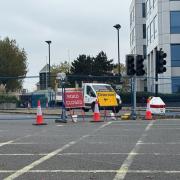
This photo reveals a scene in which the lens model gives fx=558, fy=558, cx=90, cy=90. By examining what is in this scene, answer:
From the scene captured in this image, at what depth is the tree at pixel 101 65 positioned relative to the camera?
8717 cm

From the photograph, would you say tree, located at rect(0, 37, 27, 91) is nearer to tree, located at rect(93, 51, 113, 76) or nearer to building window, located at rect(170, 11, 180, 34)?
tree, located at rect(93, 51, 113, 76)

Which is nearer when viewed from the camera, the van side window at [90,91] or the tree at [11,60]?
the van side window at [90,91]

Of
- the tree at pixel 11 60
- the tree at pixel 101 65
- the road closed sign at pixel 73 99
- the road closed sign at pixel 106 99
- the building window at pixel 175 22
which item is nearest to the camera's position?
the road closed sign at pixel 73 99

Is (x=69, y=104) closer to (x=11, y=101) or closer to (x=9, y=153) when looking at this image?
(x=9, y=153)

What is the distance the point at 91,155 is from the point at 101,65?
76.0 m

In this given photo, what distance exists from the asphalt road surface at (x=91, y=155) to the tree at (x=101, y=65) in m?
68.5

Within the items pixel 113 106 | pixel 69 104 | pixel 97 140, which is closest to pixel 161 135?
pixel 97 140

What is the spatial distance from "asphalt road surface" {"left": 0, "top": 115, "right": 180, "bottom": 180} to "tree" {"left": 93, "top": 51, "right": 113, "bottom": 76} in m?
68.5

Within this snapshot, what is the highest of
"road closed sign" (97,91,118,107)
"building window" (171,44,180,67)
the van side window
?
"building window" (171,44,180,67)

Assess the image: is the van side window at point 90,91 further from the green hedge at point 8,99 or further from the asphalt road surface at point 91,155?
the asphalt road surface at point 91,155

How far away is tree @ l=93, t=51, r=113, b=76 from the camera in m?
87.2

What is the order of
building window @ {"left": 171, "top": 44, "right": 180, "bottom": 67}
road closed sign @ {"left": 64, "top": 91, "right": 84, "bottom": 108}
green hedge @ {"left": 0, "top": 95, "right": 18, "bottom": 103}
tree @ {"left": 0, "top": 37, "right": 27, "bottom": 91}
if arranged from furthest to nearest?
tree @ {"left": 0, "top": 37, "right": 27, "bottom": 91}
building window @ {"left": 171, "top": 44, "right": 180, "bottom": 67}
green hedge @ {"left": 0, "top": 95, "right": 18, "bottom": 103}
road closed sign @ {"left": 64, "top": 91, "right": 84, "bottom": 108}

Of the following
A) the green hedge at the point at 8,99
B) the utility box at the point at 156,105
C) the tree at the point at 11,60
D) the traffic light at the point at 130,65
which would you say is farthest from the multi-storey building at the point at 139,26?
the traffic light at the point at 130,65

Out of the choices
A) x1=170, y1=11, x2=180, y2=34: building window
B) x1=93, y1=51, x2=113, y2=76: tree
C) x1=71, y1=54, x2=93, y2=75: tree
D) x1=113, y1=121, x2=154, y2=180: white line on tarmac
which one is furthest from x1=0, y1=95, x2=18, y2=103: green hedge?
x1=113, y1=121, x2=154, y2=180: white line on tarmac
